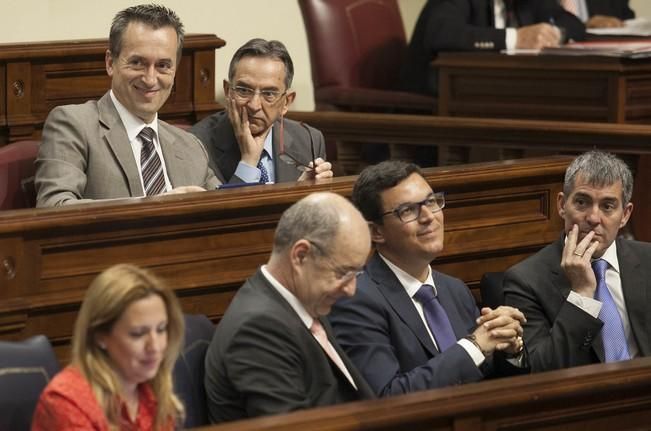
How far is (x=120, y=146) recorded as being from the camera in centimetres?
417

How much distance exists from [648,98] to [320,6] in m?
1.62

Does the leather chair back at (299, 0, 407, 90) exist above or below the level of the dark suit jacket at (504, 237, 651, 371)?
above

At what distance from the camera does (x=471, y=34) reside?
21.6 feet

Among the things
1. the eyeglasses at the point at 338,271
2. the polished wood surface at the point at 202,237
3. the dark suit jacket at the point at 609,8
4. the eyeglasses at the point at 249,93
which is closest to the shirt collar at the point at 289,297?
the eyeglasses at the point at 338,271

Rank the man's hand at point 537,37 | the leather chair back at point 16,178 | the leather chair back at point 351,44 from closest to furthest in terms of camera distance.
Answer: the leather chair back at point 16,178 → the man's hand at point 537,37 → the leather chair back at point 351,44

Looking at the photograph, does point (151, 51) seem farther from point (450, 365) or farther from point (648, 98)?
point (648, 98)

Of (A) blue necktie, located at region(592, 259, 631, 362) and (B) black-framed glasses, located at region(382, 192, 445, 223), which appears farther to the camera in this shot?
(A) blue necktie, located at region(592, 259, 631, 362)

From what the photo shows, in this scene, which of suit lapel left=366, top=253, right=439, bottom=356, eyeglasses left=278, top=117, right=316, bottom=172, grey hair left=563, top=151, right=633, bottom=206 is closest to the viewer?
suit lapel left=366, top=253, right=439, bottom=356

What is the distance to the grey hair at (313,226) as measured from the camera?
3135mm

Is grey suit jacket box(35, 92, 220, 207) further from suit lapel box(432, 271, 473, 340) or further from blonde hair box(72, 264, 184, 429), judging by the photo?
blonde hair box(72, 264, 184, 429)

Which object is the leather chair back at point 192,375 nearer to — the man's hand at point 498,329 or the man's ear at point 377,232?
the man's ear at point 377,232

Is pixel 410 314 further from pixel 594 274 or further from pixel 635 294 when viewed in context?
pixel 635 294

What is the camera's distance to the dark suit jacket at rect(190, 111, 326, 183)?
4582 millimetres

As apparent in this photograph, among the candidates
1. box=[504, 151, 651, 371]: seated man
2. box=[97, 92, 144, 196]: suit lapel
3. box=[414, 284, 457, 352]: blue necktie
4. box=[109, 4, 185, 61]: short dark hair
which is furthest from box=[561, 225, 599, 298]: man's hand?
box=[109, 4, 185, 61]: short dark hair
